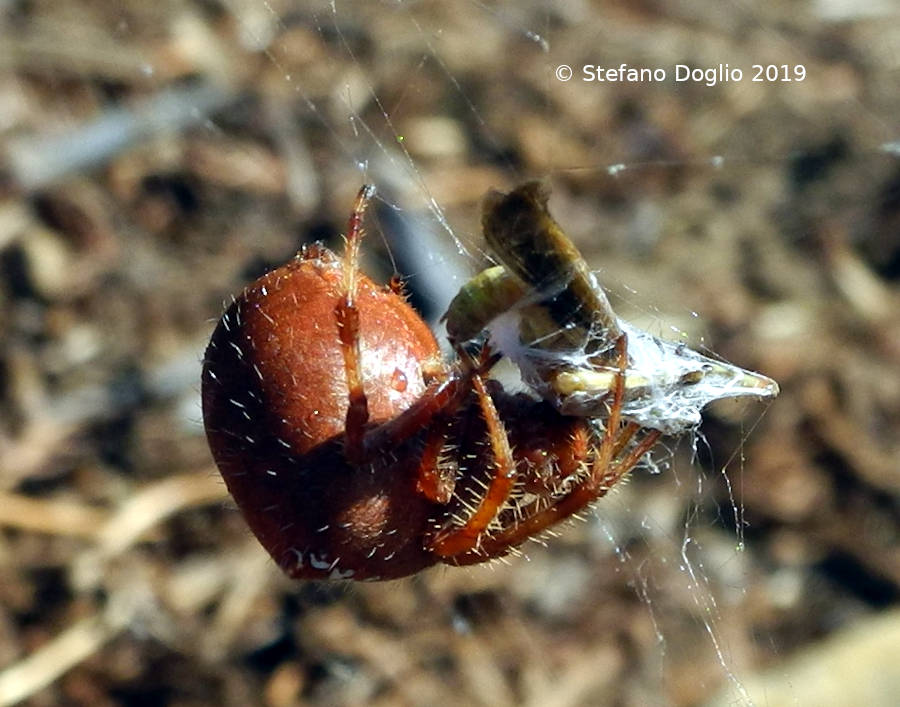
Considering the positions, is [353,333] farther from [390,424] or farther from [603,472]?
[603,472]

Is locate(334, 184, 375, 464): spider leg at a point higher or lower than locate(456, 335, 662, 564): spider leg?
higher

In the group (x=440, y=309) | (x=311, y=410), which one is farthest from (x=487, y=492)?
(x=440, y=309)

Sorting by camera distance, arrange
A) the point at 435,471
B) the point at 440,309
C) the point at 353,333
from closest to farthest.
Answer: the point at 353,333
the point at 435,471
the point at 440,309

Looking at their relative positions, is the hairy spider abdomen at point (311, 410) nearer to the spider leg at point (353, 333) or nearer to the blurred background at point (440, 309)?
the spider leg at point (353, 333)

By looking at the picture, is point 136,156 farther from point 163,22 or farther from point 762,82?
point 762,82

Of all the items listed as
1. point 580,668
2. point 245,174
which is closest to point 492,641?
point 580,668

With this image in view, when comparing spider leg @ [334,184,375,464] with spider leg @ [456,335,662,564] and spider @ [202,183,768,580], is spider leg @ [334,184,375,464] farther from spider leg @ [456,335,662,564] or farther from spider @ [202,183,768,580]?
spider leg @ [456,335,662,564]

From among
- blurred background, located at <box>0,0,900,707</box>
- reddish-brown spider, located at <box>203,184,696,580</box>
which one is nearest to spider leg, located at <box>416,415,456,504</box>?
reddish-brown spider, located at <box>203,184,696,580</box>
